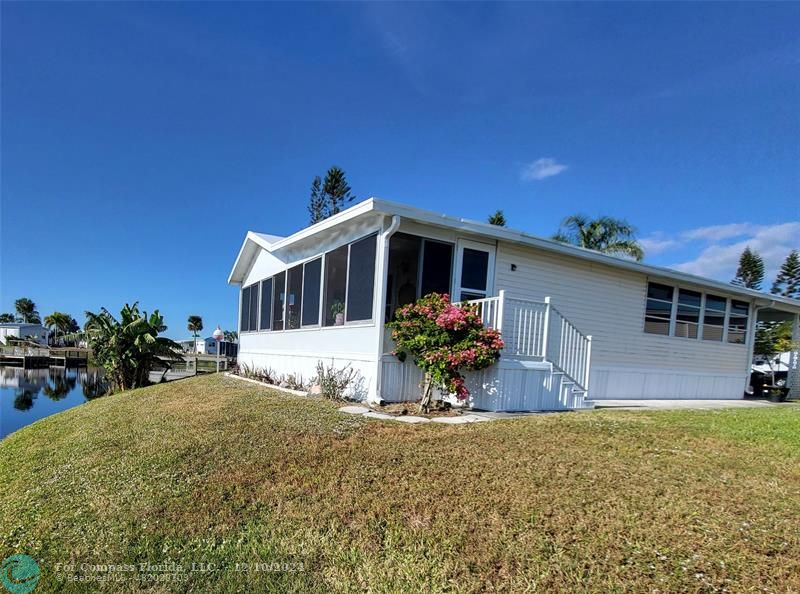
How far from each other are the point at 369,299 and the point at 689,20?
925 centimetres

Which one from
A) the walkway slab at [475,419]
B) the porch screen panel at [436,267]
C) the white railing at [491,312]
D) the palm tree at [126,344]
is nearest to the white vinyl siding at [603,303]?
the porch screen panel at [436,267]

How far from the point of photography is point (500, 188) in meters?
18.1

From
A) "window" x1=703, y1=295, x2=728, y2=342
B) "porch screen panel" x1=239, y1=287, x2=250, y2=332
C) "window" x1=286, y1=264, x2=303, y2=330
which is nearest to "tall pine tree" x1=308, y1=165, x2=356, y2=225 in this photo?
"porch screen panel" x1=239, y1=287, x2=250, y2=332

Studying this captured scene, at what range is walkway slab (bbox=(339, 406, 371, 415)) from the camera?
21.3 ft

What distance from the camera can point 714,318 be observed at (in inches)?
471

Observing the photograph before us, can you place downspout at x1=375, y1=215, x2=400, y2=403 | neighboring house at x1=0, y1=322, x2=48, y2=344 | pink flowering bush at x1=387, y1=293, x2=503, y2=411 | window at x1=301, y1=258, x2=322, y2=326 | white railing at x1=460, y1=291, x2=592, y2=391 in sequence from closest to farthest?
pink flowering bush at x1=387, y1=293, x2=503, y2=411 → white railing at x1=460, y1=291, x2=592, y2=391 → downspout at x1=375, y1=215, x2=400, y2=403 → window at x1=301, y1=258, x2=322, y2=326 → neighboring house at x1=0, y1=322, x2=48, y2=344

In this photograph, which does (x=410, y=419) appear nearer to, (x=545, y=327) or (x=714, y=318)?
(x=545, y=327)

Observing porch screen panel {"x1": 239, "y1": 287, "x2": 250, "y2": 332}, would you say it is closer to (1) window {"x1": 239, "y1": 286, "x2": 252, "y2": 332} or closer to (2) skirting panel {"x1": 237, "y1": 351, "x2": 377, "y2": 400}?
(1) window {"x1": 239, "y1": 286, "x2": 252, "y2": 332}

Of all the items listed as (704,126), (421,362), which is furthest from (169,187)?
(704,126)

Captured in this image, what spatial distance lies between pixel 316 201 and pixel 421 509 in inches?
1424

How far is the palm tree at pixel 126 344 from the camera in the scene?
635 inches

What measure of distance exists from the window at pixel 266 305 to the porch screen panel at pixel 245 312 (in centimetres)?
186

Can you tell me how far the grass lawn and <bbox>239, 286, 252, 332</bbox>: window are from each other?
10.1 metres

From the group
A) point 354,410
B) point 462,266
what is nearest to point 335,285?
point 462,266
